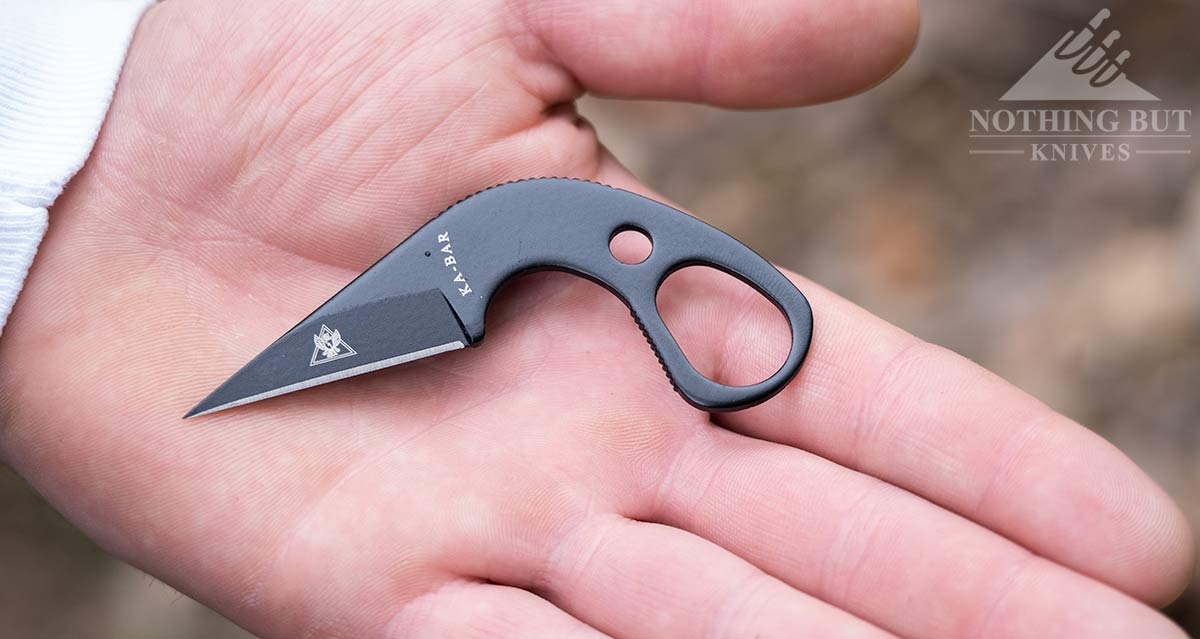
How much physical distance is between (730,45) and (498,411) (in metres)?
1.03

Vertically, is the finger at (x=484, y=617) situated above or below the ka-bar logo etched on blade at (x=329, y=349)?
below

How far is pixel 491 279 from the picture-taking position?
2.31m

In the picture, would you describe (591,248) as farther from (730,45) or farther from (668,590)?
(668,590)

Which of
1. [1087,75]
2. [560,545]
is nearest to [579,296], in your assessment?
[560,545]

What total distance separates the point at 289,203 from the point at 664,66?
98 cm

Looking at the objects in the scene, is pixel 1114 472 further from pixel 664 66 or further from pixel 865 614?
pixel 664 66

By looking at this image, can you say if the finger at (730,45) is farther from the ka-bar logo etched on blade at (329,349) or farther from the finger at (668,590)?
the finger at (668,590)

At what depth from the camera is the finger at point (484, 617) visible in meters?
2.03

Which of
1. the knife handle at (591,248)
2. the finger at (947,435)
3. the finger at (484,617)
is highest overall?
the knife handle at (591,248)

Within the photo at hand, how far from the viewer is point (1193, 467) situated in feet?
10.0

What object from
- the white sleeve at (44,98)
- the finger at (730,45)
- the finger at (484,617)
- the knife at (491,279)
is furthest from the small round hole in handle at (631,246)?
the white sleeve at (44,98)

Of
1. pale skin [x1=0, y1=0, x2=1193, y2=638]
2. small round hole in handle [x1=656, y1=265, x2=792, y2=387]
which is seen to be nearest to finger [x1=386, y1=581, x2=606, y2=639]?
pale skin [x1=0, y1=0, x2=1193, y2=638]

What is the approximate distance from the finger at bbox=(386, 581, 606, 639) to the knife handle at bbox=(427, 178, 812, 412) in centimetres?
54

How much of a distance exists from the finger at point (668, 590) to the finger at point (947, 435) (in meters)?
0.35
